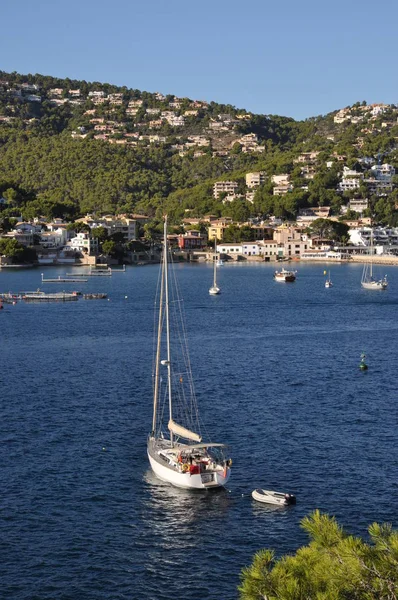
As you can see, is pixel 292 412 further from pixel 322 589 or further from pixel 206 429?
pixel 322 589

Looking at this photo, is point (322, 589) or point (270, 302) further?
point (270, 302)

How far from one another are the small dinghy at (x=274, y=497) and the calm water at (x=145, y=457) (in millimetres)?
215

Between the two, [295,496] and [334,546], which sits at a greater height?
[334,546]

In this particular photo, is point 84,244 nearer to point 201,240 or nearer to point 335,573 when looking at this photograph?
point 201,240

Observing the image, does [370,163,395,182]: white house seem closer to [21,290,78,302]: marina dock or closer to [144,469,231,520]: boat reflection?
[21,290,78,302]: marina dock

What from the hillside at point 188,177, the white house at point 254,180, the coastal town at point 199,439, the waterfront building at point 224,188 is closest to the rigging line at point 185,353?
the coastal town at point 199,439

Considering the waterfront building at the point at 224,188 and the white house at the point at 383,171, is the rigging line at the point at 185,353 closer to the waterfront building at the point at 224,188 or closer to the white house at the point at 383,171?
the waterfront building at the point at 224,188

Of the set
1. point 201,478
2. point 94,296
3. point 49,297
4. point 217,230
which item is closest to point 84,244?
point 217,230

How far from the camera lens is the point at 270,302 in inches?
2552

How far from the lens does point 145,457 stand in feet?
78.8

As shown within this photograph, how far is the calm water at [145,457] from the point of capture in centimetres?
1794

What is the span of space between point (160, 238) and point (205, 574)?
364 ft

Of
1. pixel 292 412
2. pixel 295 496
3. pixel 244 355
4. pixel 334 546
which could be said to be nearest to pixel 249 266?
pixel 244 355

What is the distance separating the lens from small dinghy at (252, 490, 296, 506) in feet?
66.8
